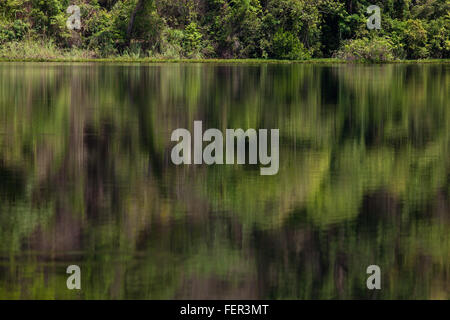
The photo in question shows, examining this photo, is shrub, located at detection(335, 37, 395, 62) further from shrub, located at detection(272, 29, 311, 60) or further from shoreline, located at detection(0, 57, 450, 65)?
shrub, located at detection(272, 29, 311, 60)

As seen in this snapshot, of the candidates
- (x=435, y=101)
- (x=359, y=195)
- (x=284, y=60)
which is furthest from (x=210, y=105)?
(x=284, y=60)

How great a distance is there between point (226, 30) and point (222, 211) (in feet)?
119

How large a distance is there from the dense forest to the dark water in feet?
85.9

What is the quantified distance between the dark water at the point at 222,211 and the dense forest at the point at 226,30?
26181 mm

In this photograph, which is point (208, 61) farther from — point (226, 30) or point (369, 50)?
point (369, 50)

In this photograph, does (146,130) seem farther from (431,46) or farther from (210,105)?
(431,46)

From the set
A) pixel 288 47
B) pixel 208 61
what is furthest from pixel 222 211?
pixel 288 47

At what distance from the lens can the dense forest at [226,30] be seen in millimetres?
39344

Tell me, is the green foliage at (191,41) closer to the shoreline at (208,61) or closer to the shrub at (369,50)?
the shoreline at (208,61)

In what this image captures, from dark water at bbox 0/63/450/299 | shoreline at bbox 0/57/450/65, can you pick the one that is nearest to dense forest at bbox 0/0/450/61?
shoreline at bbox 0/57/450/65

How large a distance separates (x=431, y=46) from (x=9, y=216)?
40911mm

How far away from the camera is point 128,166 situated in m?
9.07

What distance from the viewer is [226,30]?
1665 inches

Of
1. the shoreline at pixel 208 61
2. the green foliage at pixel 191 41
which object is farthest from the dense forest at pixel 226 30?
the shoreline at pixel 208 61
